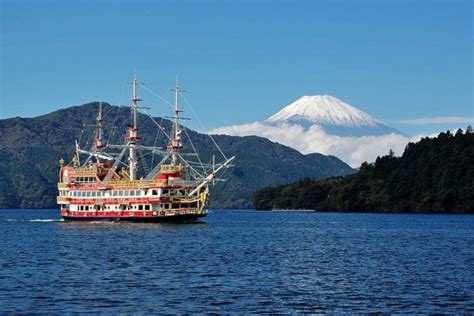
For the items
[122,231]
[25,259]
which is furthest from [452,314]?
[122,231]

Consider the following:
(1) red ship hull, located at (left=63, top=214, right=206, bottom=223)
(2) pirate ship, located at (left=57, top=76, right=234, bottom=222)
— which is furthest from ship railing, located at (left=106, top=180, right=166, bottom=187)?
(1) red ship hull, located at (left=63, top=214, right=206, bottom=223)

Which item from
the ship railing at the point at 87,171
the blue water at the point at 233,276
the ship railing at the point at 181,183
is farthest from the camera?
the ship railing at the point at 87,171

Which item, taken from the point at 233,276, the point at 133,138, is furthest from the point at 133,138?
the point at 233,276

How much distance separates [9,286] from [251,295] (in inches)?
588

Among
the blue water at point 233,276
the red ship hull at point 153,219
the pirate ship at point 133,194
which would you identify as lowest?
the blue water at point 233,276

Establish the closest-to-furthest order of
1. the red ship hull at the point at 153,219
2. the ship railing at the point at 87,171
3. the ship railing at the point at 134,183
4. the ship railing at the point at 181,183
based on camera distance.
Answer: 1. the ship railing at the point at 134,183
2. the ship railing at the point at 181,183
3. the red ship hull at the point at 153,219
4. the ship railing at the point at 87,171

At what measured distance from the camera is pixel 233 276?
58906 mm

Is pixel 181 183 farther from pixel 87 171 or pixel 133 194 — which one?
pixel 87 171

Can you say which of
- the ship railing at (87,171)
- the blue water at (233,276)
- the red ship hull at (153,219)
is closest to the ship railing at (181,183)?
the red ship hull at (153,219)

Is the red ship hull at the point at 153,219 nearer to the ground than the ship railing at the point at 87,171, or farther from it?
nearer to the ground

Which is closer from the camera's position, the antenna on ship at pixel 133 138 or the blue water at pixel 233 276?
the blue water at pixel 233 276

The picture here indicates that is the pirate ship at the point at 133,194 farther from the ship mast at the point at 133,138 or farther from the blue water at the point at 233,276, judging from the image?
the blue water at the point at 233,276

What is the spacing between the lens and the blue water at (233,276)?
45.6 m

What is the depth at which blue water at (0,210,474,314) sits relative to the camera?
45.6m
